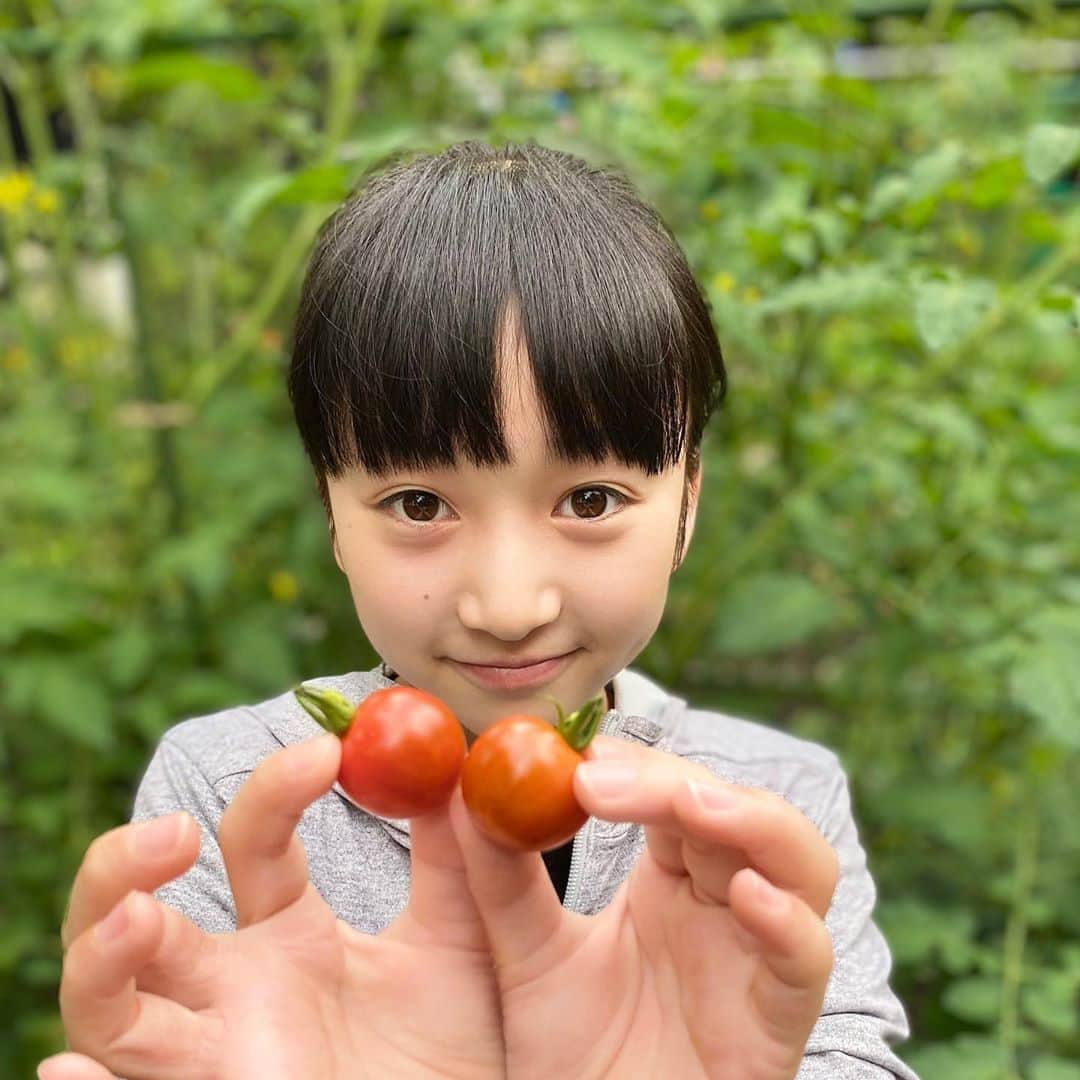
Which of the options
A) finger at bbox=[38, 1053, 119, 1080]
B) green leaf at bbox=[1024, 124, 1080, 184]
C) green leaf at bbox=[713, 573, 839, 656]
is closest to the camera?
finger at bbox=[38, 1053, 119, 1080]

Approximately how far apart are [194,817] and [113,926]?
384 mm

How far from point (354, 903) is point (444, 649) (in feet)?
0.80

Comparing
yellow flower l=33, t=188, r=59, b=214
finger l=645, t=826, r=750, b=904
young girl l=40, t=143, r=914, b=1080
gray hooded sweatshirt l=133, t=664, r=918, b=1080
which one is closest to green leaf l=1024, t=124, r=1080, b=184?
young girl l=40, t=143, r=914, b=1080

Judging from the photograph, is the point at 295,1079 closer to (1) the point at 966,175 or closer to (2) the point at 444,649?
(2) the point at 444,649

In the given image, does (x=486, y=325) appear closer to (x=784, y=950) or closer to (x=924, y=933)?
(x=784, y=950)

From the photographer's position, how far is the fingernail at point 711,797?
58 cm

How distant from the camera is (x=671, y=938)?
0.69 metres

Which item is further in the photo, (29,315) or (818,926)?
(29,315)

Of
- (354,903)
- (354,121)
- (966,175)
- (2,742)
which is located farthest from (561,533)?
(354,121)

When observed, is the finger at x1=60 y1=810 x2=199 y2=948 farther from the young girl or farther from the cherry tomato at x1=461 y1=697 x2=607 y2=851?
the cherry tomato at x1=461 y1=697 x2=607 y2=851

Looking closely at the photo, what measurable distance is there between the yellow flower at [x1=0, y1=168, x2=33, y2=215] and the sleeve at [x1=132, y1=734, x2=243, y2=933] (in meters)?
1.08

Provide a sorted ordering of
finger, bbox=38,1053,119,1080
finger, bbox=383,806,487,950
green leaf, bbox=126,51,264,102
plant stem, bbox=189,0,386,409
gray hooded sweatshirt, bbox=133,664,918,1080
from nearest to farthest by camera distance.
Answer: finger, bbox=38,1053,119,1080 → finger, bbox=383,806,487,950 → gray hooded sweatshirt, bbox=133,664,918,1080 → green leaf, bbox=126,51,264,102 → plant stem, bbox=189,0,386,409

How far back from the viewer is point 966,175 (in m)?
1.34

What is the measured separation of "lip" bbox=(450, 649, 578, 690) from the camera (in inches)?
31.4
